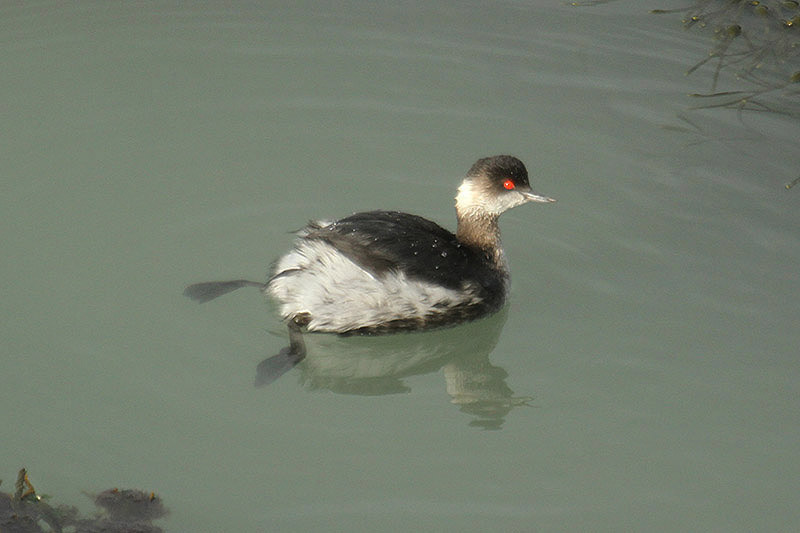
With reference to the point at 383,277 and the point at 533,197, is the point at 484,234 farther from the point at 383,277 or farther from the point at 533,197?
the point at 383,277

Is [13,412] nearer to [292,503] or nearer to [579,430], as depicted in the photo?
[292,503]

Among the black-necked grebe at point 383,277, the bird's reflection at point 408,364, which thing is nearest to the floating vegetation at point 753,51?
the black-necked grebe at point 383,277

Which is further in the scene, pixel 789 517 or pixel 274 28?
pixel 274 28

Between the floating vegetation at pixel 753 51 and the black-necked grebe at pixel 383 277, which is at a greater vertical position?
the floating vegetation at pixel 753 51

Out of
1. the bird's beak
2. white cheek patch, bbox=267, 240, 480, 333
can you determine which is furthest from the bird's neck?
white cheek patch, bbox=267, 240, 480, 333

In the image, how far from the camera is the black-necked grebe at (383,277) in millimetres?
5168

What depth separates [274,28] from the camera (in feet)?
27.0

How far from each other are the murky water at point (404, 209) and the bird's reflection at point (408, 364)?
0.06ft

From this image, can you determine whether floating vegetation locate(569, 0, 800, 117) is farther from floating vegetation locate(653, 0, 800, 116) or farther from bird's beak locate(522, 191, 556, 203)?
bird's beak locate(522, 191, 556, 203)

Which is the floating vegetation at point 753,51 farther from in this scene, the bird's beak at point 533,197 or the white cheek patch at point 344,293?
the white cheek patch at point 344,293

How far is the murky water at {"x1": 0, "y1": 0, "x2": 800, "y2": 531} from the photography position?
4492 mm

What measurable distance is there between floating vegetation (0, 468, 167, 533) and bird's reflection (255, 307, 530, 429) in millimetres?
897

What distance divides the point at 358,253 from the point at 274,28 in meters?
3.57

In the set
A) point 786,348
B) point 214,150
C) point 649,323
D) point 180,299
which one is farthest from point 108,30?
point 786,348
